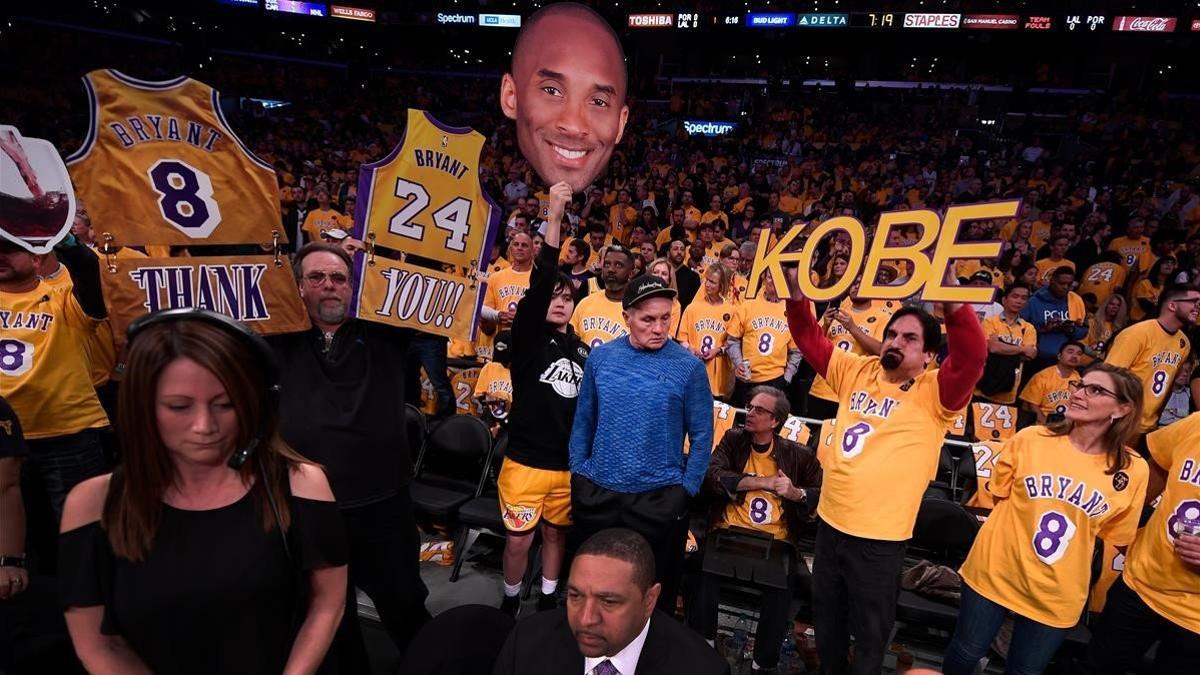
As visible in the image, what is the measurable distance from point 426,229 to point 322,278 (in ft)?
1.50

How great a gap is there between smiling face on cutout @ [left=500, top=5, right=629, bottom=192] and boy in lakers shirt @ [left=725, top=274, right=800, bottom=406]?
2.07 meters

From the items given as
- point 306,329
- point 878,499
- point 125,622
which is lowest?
point 125,622

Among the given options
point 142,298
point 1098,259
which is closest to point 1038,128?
point 1098,259

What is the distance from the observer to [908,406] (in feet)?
8.98

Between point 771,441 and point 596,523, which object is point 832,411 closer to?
point 771,441

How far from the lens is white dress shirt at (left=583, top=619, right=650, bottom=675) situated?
1.84 m

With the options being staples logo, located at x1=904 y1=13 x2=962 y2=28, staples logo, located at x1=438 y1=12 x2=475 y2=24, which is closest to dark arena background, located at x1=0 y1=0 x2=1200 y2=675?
staples logo, located at x1=904 y1=13 x2=962 y2=28

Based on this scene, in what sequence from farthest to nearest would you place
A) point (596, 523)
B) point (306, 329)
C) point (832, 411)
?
1. point (832, 411)
2. point (596, 523)
3. point (306, 329)

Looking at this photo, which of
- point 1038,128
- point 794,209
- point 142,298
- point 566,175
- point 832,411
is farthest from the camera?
point 1038,128

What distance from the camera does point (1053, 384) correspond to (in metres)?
5.22

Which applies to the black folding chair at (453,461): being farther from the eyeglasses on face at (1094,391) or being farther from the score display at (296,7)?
the score display at (296,7)

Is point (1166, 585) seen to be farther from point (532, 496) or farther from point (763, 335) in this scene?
point (763, 335)

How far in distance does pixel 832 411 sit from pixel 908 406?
2.93 m

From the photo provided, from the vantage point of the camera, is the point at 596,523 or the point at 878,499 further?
the point at 596,523
